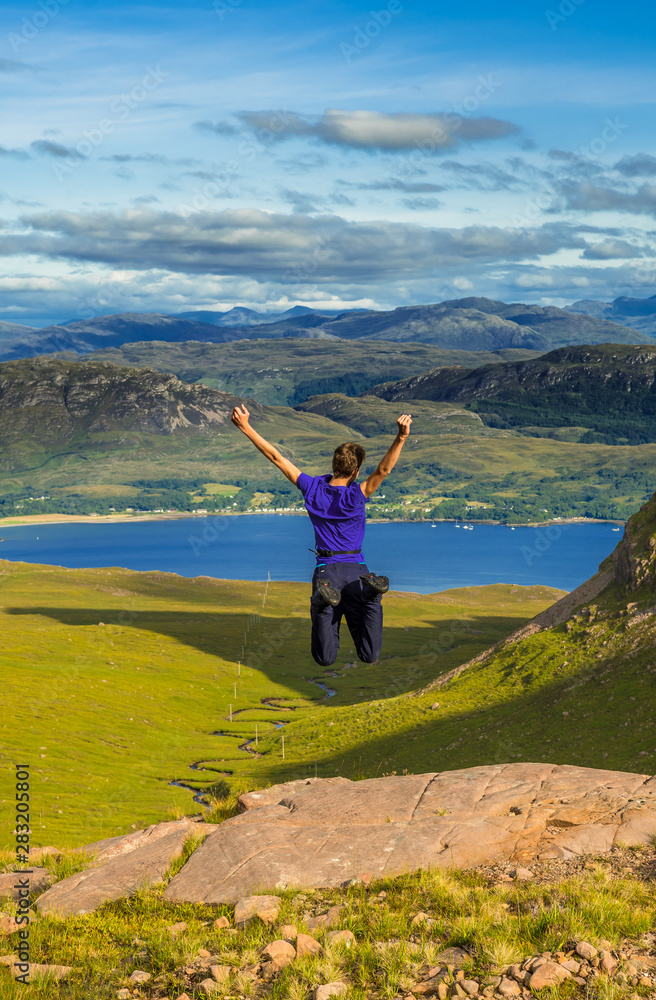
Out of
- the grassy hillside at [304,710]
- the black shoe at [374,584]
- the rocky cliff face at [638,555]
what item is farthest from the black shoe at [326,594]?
the rocky cliff face at [638,555]

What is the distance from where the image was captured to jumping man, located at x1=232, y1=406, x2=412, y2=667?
630 inches

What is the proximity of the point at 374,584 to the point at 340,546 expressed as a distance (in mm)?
1210

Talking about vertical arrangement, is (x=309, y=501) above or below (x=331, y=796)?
above

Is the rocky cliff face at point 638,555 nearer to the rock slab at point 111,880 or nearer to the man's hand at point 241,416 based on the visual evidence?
the rock slab at point 111,880

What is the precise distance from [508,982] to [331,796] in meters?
9.35

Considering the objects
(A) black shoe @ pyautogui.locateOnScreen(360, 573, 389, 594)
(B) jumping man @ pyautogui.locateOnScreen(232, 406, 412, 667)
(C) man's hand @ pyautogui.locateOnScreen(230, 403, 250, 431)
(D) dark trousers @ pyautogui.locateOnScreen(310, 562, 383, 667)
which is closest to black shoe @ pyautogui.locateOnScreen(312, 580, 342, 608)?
(B) jumping man @ pyautogui.locateOnScreen(232, 406, 412, 667)

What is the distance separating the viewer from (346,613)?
17188 millimetres

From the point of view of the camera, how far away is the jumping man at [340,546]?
15992 millimetres

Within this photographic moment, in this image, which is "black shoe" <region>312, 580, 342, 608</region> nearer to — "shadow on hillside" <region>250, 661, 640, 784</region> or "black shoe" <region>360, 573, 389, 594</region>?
"black shoe" <region>360, 573, 389, 594</region>

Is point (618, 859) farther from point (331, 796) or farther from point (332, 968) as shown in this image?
point (331, 796)

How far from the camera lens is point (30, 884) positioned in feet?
61.7

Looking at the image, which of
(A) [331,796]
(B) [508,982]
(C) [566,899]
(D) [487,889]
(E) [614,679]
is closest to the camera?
(B) [508,982]

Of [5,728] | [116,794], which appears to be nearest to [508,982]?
[116,794]

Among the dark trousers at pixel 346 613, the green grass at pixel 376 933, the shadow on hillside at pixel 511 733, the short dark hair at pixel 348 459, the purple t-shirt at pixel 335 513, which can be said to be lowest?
the shadow on hillside at pixel 511 733
